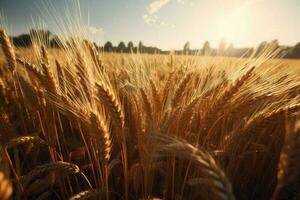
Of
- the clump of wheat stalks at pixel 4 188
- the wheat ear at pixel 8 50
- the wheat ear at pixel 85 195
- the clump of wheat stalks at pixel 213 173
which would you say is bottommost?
the wheat ear at pixel 85 195

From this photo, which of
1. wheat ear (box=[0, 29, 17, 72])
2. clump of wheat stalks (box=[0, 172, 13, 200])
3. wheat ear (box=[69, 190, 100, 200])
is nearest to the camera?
clump of wheat stalks (box=[0, 172, 13, 200])

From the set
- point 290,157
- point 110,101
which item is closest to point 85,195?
point 110,101

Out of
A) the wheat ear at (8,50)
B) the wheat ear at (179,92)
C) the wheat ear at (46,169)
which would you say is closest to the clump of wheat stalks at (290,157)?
the wheat ear at (179,92)

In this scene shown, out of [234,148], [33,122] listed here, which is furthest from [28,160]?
[234,148]

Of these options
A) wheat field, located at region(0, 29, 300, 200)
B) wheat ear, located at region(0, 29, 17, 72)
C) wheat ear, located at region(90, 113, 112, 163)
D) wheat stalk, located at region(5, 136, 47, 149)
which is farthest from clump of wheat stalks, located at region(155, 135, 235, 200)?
wheat ear, located at region(0, 29, 17, 72)

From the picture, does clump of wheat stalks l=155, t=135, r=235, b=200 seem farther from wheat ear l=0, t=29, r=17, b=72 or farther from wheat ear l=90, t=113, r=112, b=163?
wheat ear l=0, t=29, r=17, b=72

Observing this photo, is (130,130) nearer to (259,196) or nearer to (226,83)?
(226,83)

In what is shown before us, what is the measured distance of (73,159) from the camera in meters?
1.57

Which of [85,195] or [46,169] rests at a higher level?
[46,169]

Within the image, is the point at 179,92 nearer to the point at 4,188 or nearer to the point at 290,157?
the point at 290,157

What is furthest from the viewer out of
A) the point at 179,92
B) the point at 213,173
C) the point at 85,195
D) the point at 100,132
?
the point at 179,92

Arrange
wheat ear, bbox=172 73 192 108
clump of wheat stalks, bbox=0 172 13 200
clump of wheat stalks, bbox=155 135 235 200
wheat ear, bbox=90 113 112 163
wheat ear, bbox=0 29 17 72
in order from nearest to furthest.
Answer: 1. clump of wheat stalks, bbox=0 172 13 200
2. clump of wheat stalks, bbox=155 135 235 200
3. wheat ear, bbox=90 113 112 163
4. wheat ear, bbox=172 73 192 108
5. wheat ear, bbox=0 29 17 72

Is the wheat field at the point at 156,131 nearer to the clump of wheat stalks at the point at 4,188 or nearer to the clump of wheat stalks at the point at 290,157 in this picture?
the clump of wheat stalks at the point at 290,157

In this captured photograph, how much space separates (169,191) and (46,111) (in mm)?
857
